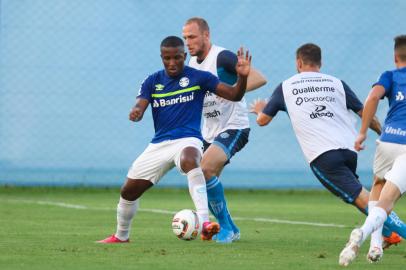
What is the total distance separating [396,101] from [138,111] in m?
2.06

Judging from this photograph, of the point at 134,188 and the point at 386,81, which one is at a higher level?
the point at 386,81

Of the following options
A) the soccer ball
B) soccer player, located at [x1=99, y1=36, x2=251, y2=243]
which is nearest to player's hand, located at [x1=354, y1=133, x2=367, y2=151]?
soccer player, located at [x1=99, y1=36, x2=251, y2=243]

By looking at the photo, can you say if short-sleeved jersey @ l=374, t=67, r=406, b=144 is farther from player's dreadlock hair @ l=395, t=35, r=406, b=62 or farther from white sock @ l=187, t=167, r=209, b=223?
white sock @ l=187, t=167, r=209, b=223

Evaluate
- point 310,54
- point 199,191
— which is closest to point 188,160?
point 199,191

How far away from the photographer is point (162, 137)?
9.08 meters

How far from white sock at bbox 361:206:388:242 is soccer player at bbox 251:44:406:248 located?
120cm

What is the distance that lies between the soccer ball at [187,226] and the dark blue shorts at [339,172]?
43.4 inches

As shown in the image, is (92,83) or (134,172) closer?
(134,172)

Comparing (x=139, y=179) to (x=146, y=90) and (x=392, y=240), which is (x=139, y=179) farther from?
(x=392, y=240)

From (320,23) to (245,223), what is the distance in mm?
6426

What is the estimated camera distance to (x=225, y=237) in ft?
30.9

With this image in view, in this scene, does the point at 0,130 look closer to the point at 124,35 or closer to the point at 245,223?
the point at 124,35

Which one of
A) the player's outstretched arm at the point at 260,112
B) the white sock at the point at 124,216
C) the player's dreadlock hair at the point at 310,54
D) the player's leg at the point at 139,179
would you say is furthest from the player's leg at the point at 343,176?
the white sock at the point at 124,216

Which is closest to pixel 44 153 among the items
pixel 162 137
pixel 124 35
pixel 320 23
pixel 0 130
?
pixel 0 130
